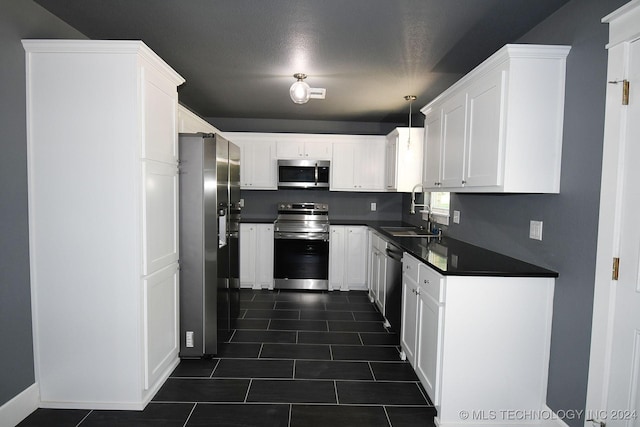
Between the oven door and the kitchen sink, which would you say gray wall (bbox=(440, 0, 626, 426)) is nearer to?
the kitchen sink

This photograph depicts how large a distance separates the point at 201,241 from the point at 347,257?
100 inches

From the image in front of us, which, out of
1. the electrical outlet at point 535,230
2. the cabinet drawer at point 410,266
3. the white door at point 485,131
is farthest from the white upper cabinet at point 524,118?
the cabinet drawer at point 410,266

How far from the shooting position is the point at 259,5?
2129 mm

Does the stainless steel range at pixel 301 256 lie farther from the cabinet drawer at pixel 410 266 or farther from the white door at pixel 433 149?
the cabinet drawer at pixel 410 266

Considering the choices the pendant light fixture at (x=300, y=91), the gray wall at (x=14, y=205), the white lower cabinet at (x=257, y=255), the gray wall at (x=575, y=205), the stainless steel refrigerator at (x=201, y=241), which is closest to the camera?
the gray wall at (x=575, y=205)

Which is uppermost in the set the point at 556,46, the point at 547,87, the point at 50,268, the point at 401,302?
the point at 556,46

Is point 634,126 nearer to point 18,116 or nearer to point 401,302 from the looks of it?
point 401,302

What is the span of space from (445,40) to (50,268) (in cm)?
295

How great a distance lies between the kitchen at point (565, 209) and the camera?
6.02 feet

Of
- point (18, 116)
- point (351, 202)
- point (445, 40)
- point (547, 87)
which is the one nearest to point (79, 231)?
point (18, 116)

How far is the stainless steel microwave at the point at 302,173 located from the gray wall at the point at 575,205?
125 inches

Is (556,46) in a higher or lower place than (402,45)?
lower

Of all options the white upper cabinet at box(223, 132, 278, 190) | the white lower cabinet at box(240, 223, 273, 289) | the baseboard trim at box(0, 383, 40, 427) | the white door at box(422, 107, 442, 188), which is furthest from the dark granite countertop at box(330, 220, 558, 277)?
the baseboard trim at box(0, 383, 40, 427)

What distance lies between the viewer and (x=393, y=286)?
331 centimetres
